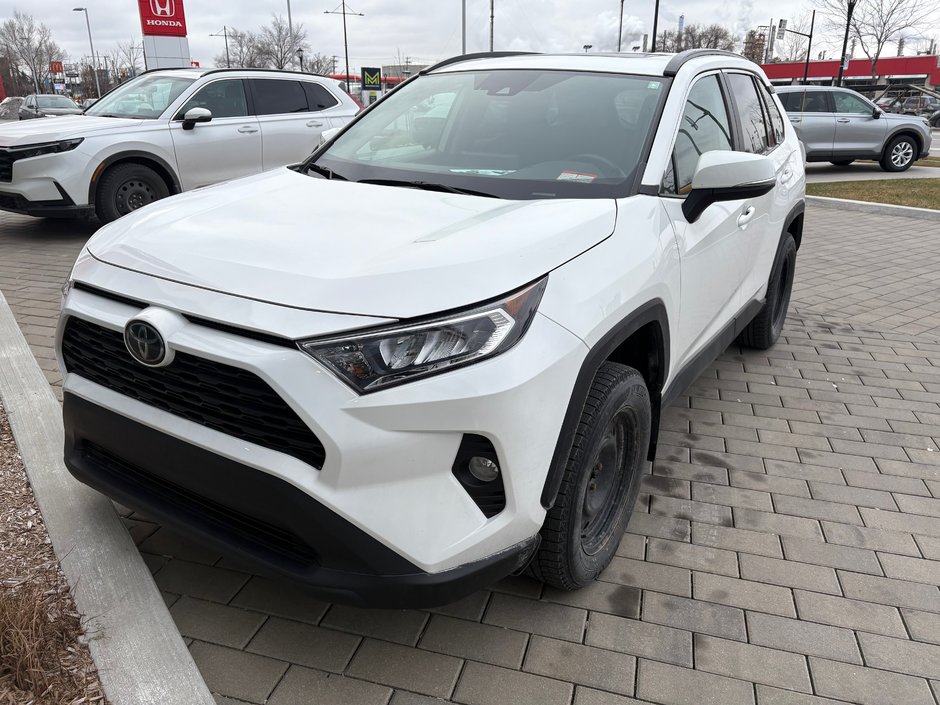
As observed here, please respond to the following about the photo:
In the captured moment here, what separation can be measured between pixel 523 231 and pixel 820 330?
427cm

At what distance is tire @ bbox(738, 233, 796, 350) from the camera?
4727 millimetres

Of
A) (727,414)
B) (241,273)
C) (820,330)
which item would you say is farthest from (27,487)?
(820,330)

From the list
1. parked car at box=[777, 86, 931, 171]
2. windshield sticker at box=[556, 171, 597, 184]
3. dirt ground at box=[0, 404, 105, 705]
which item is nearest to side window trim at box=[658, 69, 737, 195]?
windshield sticker at box=[556, 171, 597, 184]

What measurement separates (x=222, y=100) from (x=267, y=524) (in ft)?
25.2

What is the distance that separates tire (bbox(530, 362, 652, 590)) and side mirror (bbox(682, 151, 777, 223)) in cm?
76

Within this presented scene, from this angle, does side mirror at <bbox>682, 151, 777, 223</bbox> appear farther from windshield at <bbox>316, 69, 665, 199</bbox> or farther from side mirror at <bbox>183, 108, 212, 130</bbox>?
side mirror at <bbox>183, 108, 212, 130</bbox>

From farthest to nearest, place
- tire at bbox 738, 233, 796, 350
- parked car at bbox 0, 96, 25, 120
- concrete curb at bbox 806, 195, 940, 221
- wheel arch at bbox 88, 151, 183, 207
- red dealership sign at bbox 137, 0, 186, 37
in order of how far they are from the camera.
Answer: parked car at bbox 0, 96, 25, 120 → red dealership sign at bbox 137, 0, 186, 37 → concrete curb at bbox 806, 195, 940, 221 → wheel arch at bbox 88, 151, 183, 207 → tire at bbox 738, 233, 796, 350

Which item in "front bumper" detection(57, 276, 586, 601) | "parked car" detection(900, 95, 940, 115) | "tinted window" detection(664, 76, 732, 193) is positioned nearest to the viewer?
"front bumper" detection(57, 276, 586, 601)

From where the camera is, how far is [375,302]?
1885mm

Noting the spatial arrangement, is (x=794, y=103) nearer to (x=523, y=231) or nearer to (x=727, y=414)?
(x=727, y=414)

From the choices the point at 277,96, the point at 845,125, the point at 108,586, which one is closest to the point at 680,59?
the point at 108,586

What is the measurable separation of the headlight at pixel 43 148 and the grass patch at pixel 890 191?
10.7m

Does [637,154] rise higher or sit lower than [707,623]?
higher

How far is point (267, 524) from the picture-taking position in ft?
6.69
